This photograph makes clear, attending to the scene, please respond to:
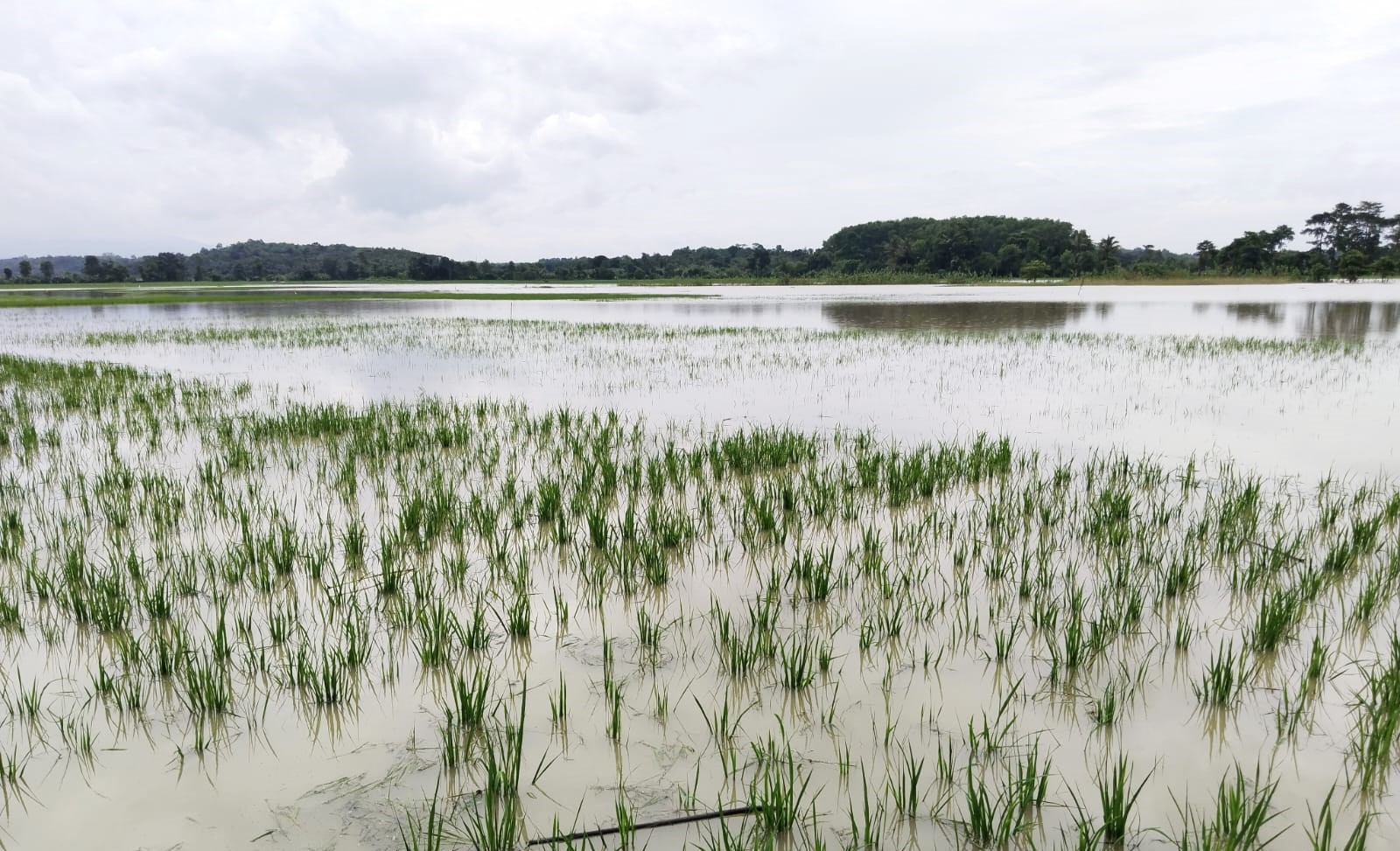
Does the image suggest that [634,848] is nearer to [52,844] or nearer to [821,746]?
[821,746]

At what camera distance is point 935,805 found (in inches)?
92.9

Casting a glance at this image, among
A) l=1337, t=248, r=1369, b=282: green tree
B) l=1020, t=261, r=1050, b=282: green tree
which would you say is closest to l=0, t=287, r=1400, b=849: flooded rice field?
l=1337, t=248, r=1369, b=282: green tree

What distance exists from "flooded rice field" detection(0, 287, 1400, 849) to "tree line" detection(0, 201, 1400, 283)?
79450 mm

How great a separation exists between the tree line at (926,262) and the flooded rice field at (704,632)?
79.4 m

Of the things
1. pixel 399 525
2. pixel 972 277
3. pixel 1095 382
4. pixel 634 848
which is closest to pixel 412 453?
pixel 399 525

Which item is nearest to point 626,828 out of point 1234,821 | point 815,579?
point 1234,821

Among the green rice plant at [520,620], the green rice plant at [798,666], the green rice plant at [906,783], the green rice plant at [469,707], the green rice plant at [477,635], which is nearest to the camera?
the green rice plant at [906,783]

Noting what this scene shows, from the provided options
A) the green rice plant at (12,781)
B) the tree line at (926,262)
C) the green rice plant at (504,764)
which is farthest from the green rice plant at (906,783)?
the tree line at (926,262)

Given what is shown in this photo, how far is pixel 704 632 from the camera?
371 centimetres

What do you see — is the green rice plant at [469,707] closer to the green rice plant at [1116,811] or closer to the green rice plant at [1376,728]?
the green rice plant at [1116,811]

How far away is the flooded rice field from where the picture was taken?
7.93 feet

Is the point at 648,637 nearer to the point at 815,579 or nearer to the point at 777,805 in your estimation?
the point at 815,579

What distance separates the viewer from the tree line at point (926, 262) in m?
72.8

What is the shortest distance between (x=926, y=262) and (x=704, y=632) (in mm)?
100322
